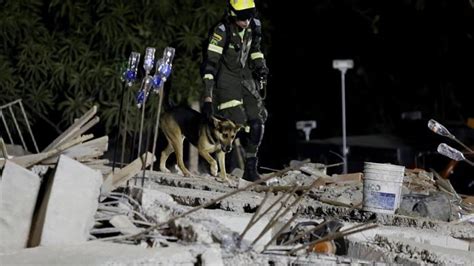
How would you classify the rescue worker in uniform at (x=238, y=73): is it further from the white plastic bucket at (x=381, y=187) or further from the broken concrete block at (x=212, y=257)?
the broken concrete block at (x=212, y=257)

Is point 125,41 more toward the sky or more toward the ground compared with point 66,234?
more toward the sky

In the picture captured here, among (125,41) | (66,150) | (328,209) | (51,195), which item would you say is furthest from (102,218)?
(125,41)

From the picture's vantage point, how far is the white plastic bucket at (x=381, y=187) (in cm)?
1008

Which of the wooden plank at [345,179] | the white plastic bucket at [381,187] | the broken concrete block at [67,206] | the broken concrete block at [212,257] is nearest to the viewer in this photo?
the broken concrete block at [212,257]

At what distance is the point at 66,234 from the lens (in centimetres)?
769

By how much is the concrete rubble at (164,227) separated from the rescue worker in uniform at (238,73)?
2.00 m

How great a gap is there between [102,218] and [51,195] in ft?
1.57

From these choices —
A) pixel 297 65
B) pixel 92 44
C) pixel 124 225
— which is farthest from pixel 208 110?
pixel 297 65

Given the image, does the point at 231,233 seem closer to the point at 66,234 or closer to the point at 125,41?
the point at 66,234

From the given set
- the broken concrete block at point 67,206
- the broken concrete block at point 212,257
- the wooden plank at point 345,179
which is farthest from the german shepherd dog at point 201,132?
the broken concrete block at point 212,257

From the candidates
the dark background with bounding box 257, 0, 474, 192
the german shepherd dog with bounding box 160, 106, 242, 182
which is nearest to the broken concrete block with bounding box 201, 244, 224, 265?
the german shepherd dog with bounding box 160, 106, 242, 182

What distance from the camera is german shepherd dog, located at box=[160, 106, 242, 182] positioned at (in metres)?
12.1

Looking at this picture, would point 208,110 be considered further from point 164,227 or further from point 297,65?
point 297,65

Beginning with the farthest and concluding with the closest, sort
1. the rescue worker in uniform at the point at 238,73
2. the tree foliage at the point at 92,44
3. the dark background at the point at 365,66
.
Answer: the dark background at the point at 365,66, the tree foliage at the point at 92,44, the rescue worker in uniform at the point at 238,73
